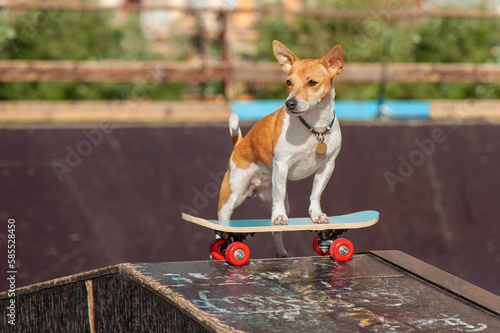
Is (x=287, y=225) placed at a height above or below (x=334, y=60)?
below

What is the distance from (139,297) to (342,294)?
732mm

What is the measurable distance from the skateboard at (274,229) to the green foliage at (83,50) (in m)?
5.70

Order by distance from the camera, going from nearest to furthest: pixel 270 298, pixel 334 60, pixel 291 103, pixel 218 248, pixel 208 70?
1. pixel 270 298
2. pixel 291 103
3. pixel 334 60
4. pixel 218 248
5. pixel 208 70

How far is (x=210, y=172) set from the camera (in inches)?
194

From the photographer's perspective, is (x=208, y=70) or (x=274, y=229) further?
(x=208, y=70)

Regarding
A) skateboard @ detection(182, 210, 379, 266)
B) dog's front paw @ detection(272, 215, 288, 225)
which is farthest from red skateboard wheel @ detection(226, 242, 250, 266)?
dog's front paw @ detection(272, 215, 288, 225)

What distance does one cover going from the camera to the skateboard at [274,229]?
95.2 inches

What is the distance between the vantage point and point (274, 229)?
2.39 metres

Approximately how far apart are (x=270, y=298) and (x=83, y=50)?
6.69m

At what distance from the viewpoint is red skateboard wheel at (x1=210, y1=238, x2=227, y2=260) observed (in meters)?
2.64

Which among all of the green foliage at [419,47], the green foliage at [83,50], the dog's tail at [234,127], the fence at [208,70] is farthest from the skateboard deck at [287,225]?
the green foliage at [83,50]

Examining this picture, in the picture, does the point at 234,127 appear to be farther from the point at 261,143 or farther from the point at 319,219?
the point at 319,219

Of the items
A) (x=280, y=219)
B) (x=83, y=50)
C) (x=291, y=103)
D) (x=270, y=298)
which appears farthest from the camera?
(x=83, y=50)

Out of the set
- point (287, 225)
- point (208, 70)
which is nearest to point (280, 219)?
point (287, 225)
